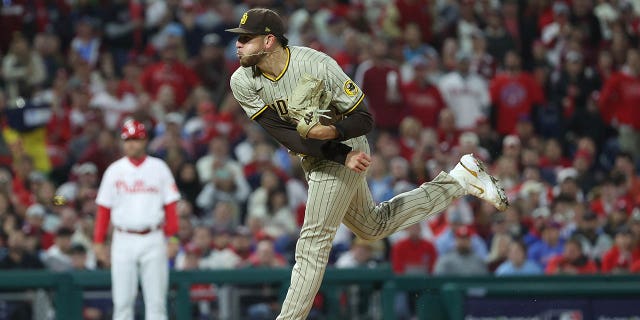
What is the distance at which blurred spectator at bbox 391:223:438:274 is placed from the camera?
12.8 meters

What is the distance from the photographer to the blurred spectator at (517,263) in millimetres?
12461

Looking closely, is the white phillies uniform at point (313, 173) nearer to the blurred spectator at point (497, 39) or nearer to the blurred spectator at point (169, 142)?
the blurred spectator at point (169, 142)

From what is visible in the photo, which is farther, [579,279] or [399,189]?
[399,189]

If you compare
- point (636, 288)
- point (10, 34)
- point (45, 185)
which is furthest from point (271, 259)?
point (10, 34)

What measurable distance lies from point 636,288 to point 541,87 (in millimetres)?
6758

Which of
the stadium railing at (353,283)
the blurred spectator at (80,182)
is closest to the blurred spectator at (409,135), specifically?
the blurred spectator at (80,182)

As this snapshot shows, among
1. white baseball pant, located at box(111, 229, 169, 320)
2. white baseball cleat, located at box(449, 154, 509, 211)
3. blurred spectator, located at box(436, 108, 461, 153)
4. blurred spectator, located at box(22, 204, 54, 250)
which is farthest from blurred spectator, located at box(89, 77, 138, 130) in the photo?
white baseball cleat, located at box(449, 154, 509, 211)

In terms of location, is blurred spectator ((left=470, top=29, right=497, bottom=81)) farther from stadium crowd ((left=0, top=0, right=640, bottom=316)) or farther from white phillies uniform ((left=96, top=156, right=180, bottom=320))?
white phillies uniform ((left=96, top=156, right=180, bottom=320))

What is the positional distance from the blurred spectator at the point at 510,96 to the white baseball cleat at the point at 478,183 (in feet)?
25.5

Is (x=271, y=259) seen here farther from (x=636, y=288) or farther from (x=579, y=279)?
(x=636, y=288)

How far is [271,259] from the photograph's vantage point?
1218cm

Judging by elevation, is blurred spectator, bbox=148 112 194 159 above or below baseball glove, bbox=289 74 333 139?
above

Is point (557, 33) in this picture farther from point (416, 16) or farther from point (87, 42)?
point (87, 42)

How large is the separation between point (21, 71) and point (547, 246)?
6712mm
